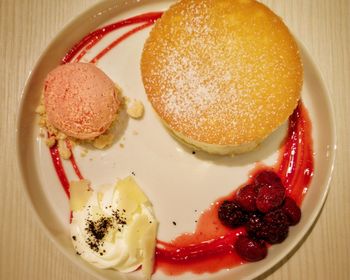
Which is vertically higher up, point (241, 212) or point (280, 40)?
point (280, 40)

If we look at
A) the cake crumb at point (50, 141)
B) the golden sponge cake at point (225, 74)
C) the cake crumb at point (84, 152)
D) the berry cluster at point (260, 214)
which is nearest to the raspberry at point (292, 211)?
the berry cluster at point (260, 214)

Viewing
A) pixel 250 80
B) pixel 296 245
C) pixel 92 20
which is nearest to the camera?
pixel 250 80

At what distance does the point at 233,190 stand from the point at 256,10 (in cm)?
66

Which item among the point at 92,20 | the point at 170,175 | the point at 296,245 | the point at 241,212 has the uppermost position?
the point at 92,20

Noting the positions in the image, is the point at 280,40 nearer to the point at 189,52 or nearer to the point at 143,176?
the point at 189,52

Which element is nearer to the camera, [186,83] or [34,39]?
[186,83]

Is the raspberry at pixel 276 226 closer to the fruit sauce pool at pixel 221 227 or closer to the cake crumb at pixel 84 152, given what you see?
the fruit sauce pool at pixel 221 227

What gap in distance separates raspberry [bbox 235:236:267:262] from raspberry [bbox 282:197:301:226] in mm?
133

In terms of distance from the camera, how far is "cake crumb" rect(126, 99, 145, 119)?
168cm

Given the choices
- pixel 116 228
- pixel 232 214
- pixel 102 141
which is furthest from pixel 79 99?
pixel 232 214

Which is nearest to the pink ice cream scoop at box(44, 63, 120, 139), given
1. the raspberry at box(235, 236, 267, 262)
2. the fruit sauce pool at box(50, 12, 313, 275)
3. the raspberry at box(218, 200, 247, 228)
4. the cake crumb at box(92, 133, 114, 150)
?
the cake crumb at box(92, 133, 114, 150)

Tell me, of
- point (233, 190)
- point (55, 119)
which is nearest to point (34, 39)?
point (55, 119)

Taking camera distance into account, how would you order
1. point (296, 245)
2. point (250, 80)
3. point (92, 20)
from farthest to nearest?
point (92, 20) → point (296, 245) → point (250, 80)

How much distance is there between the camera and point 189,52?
1499 mm
